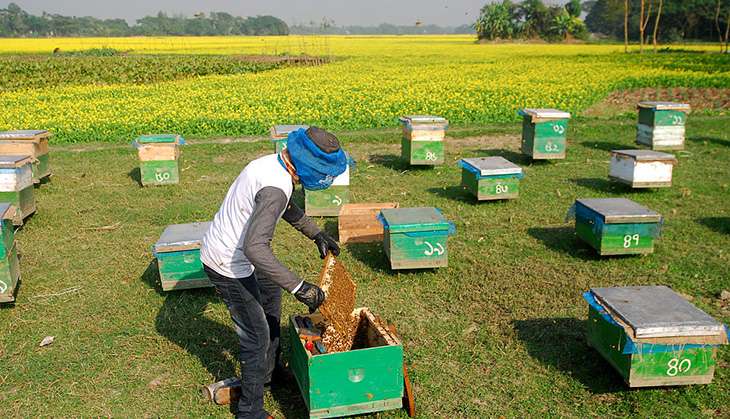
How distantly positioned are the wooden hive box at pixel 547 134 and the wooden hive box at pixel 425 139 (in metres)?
1.75

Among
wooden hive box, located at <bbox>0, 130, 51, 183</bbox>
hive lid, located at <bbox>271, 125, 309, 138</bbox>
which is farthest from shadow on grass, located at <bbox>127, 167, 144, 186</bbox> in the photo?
hive lid, located at <bbox>271, 125, 309, 138</bbox>

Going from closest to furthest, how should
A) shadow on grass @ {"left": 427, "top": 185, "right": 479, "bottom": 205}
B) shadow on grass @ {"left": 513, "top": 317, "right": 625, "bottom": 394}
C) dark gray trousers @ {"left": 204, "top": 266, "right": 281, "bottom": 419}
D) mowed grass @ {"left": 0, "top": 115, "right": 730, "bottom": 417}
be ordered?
dark gray trousers @ {"left": 204, "top": 266, "right": 281, "bottom": 419} → mowed grass @ {"left": 0, "top": 115, "right": 730, "bottom": 417} → shadow on grass @ {"left": 513, "top": 317, "right": 625, "bottom": 394} → shadow on grass @ {"left": 427, "top": 185, "right": 479, "bottom": 205}

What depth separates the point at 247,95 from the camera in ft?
73.3

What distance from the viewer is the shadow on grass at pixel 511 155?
12961 millimetres

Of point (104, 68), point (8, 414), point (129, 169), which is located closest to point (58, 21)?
point (104, 68)

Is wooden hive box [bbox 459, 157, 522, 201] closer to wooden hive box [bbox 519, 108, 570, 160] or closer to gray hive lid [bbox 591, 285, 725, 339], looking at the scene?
wooden hive box [bbox 519, 108, 570, 160]

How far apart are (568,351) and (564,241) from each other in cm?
301

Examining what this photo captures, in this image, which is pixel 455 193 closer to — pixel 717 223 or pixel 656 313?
pixel 717 223

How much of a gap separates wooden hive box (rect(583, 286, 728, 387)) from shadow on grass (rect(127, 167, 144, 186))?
9269mm

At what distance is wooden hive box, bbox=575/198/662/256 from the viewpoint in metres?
6.95

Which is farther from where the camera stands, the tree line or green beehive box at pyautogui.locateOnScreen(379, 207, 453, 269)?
the tree line

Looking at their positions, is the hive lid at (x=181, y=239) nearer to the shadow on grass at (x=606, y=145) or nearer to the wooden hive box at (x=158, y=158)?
the wooden hive box at (x=158, y=158)

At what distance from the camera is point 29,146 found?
10.5 metres

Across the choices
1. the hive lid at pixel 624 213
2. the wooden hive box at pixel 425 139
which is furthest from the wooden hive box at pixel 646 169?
the wooden hive box at pixel 425 139
